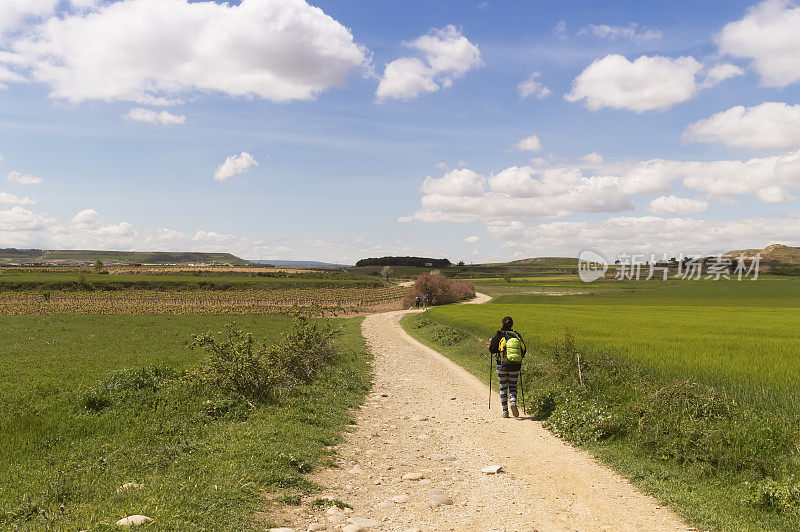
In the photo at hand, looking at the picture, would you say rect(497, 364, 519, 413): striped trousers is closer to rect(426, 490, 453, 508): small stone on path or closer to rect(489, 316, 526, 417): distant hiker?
rect(489, 316, 526, 417): distant hiker

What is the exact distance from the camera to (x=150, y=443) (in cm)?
1024

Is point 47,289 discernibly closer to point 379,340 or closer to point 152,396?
point 379,340

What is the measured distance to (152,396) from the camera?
534 inches

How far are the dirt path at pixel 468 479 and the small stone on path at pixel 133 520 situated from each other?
2062 millimetres

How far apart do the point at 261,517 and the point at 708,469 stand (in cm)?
797

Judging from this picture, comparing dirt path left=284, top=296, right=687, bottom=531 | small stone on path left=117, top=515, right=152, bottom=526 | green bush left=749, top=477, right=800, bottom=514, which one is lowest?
dirt path left=284, top=296, right=687, bottom=531

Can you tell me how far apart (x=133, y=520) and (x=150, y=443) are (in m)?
4.84

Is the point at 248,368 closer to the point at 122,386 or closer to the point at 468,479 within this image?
→ the point at 122,386

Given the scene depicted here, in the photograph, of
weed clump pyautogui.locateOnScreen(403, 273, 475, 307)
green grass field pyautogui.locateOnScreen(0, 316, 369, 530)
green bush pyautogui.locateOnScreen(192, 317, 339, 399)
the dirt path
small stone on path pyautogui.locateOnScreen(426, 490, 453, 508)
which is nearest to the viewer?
green grass field pyautogui.locateOnScreen(0, 316, 369, 530)

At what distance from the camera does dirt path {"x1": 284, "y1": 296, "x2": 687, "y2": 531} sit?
270 inches

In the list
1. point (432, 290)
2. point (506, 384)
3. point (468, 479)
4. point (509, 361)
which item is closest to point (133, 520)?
point (468, 479)

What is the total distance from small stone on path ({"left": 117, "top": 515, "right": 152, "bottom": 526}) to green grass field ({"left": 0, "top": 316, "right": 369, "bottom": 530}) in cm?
13
